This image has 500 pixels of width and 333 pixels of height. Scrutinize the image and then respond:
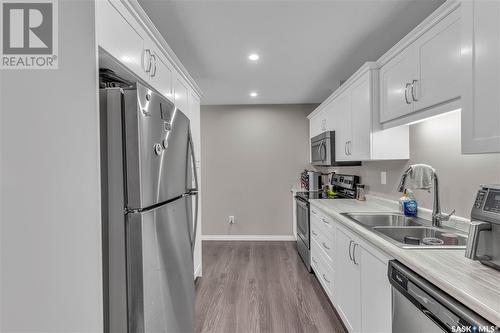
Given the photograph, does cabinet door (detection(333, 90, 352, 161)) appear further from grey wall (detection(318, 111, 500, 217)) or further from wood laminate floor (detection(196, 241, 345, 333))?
wood laminate floor (detection(196, 241, 345, 333))

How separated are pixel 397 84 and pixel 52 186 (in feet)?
7.32

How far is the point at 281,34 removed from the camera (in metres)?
2.20

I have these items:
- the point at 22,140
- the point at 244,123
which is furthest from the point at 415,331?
the point at 244,123

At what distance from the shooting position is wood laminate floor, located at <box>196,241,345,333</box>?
2162mm

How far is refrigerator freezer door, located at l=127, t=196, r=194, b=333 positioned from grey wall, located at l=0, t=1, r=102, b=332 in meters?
0.17

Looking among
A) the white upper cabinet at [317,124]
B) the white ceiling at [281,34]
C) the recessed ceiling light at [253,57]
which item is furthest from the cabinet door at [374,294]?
the white upper cabinet at [317,124]

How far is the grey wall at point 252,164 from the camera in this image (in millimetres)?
4742

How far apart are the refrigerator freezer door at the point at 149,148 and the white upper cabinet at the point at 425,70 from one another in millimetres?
1551

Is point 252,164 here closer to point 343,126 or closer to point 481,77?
point 343,126

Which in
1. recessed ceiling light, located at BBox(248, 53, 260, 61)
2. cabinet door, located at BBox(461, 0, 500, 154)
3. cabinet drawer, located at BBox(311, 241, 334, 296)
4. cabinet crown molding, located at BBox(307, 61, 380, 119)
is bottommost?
cabinet drawer, located at BBox(311, 241, 334, 296)

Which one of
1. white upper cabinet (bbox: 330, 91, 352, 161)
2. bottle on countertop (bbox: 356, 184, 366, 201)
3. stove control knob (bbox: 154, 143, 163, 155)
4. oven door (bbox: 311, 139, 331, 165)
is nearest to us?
stove control knob (bbox: 154, 143, 163, 155)

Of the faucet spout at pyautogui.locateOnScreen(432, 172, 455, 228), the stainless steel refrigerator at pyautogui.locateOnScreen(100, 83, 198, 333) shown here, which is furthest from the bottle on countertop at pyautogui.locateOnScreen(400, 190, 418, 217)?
the stainless steel refrigerator at pyautogui.locateOnScreen(100, 83, 198, 333)

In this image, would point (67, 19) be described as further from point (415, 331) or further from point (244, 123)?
point (244, 123)

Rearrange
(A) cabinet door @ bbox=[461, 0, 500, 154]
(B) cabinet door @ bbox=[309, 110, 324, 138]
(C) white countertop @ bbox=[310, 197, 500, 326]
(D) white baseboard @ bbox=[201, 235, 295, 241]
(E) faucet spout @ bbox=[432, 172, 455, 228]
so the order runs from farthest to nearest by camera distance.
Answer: (D) white baseboard @ bbox=[201, 235, 295, 241] → (B) cabinet door @ bbox=[309, 110, 324, 138] → (E) faucet spout @ bbox=[432, 172, 455, 228] → (A) cabinet door @ bbox=[461, 0, 500, 154] → (C) white countertop @ bbox=[310, 197, 500, 326]
